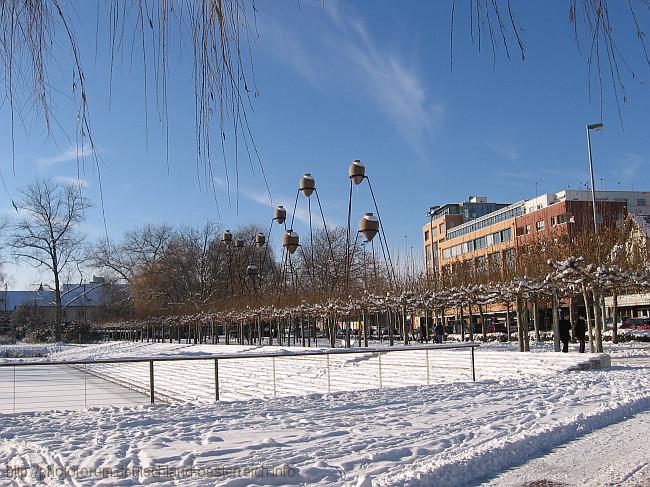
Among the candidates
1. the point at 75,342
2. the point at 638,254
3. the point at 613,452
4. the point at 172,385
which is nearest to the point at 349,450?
the point at 613,452

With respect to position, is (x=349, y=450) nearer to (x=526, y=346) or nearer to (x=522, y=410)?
(x=522, y=410)

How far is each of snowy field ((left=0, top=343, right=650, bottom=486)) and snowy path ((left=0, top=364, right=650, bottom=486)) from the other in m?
0.02

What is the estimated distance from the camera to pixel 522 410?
9328mm

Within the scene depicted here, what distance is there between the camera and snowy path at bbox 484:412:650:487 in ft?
18.1

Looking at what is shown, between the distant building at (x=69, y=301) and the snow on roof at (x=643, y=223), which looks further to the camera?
the distant building at (x=69, y=301)

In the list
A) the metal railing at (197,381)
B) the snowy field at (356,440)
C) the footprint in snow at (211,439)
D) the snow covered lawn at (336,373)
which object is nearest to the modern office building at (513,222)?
the snow covered lawn at (336,373)

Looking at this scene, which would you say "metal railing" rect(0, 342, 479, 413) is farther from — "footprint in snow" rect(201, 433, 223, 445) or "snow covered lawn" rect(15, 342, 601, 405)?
"footprint in snow" rect(201, 433, 223, 445)

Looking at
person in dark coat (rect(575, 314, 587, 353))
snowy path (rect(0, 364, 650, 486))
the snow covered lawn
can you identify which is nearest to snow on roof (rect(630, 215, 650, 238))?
person in dark coat (rect(575, 314, 587, 353))

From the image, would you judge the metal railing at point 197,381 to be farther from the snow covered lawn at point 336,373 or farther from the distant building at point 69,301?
the distant building at point 69,301

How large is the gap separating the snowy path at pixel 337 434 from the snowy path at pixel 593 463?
0.20 meters

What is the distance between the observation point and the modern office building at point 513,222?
58919 mm

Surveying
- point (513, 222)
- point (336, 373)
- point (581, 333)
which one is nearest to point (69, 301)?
point (513, 222)

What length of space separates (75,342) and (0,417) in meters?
67.0

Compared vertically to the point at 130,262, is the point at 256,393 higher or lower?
Answer: lower
